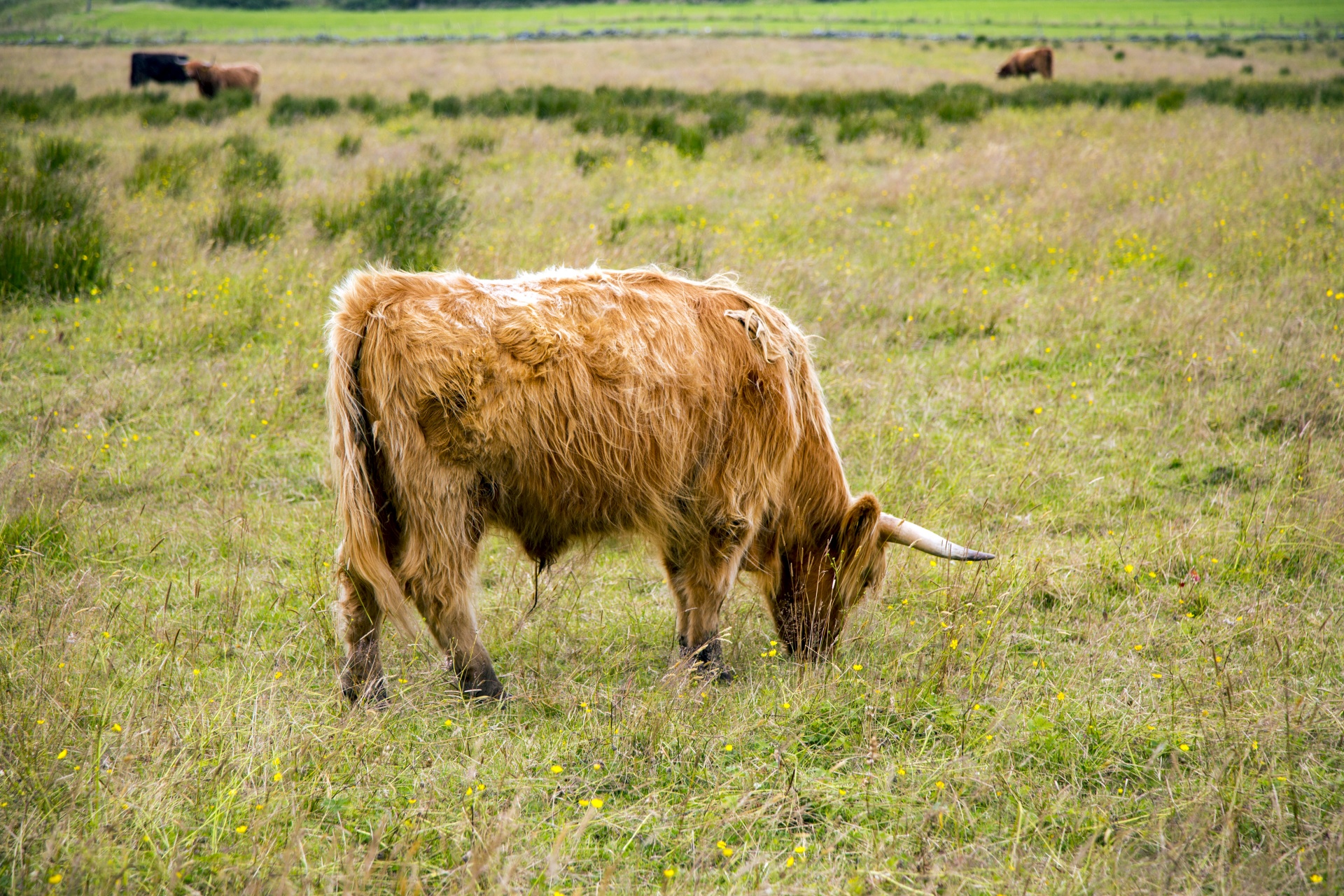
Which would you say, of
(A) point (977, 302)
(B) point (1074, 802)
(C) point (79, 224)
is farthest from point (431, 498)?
(C) point (79, 224)

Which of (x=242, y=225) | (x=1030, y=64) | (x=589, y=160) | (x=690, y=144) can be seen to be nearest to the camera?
(x=242, y=225)

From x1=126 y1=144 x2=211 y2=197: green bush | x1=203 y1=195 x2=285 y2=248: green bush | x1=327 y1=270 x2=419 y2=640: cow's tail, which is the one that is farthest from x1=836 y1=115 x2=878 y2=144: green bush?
x1=327 y1=270 x2=419 y2=640: cow's tail

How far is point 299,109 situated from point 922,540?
14913 millimetres

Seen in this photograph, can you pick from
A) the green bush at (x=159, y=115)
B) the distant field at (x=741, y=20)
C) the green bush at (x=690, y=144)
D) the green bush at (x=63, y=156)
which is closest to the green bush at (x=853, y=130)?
the green bush at (x=690, y=144)

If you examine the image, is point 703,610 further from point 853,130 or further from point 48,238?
point 853,130

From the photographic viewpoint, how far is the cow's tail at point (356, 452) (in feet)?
8.36

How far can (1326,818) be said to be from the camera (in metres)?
2.24

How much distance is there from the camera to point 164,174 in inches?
336

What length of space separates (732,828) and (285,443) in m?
3.50

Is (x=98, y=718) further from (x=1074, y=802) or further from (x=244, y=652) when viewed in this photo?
(x=1074, y=802)

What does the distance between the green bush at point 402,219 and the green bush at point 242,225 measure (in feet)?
1.19

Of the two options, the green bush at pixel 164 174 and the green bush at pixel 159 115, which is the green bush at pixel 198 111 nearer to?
the green bush at pixel 159 115

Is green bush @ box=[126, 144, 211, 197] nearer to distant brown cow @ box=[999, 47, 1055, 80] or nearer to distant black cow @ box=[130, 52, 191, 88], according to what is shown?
distant black cow @ box=[130, 52, 191, 88]

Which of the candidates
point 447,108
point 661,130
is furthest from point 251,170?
point 447,108
